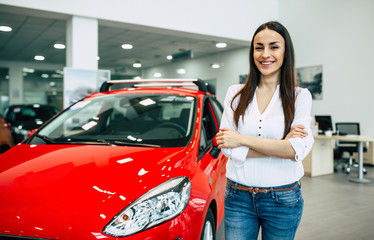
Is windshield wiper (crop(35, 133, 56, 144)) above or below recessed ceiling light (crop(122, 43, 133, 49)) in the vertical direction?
below

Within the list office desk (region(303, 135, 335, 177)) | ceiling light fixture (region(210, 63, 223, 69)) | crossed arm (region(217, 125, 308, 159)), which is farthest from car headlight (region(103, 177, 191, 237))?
ceiling light fixture (region(210, 63, 223, 69))

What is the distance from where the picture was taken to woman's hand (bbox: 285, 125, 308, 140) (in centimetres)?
123

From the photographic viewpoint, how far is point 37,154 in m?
1.89

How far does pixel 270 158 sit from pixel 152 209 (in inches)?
22.4

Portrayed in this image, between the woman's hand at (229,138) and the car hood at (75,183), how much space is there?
1.27 ft

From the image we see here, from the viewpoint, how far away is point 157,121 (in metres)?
2.65

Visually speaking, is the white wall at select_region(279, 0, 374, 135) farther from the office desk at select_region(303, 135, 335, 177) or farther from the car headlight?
the car headlight

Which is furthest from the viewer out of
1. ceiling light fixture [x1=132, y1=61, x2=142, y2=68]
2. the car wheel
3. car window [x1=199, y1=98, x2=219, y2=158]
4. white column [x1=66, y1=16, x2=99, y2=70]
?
ceiling light fixture [x1=132, y1=61, x2=142, y2=68]

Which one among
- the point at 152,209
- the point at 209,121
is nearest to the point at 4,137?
the point at 209,121

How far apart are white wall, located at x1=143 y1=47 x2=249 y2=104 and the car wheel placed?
369 inches

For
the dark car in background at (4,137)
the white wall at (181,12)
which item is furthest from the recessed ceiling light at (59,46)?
the dark car in background at (4,137)

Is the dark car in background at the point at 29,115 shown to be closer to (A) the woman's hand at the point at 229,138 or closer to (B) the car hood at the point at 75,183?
(B) the car hood at the point at 75,183

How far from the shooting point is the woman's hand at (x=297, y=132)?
1.23 metres

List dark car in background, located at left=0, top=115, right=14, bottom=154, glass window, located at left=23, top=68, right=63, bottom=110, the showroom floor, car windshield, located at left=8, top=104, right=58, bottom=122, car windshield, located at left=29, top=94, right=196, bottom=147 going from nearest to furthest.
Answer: car windshield, located at left=29, top=94, right=196, bottom=147 < the showroom floor < dark car in background, located at left=0, top=115, right=14, bottom=154 < car windshield, located at left=8, top=104, right=58, bottom=122 < glass window, located at left=23, top=68, right=63, bottom=110
